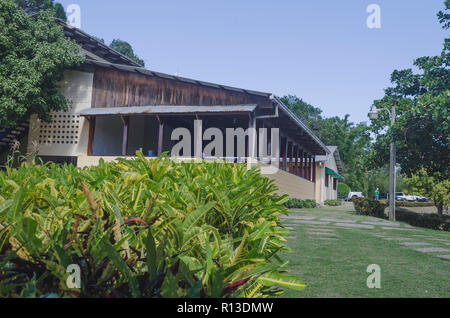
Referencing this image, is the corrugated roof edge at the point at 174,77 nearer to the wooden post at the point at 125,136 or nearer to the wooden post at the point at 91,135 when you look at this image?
the wooden post at the point at 125,136

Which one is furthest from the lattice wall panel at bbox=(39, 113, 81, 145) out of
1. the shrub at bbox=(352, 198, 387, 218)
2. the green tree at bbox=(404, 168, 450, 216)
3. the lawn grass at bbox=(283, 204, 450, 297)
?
the green tree at bbox=(404, 168, 450, 216)

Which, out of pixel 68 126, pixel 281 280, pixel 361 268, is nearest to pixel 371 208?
pixel 361 268

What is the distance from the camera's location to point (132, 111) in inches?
637

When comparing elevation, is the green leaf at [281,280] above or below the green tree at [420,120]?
below

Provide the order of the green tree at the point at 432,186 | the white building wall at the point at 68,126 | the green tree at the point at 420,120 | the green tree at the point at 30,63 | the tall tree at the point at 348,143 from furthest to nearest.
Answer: the tall tree at the point at 348,143, the green tree at the point at 432,186, the white building wall at the point at 68,126, the green tree at the point at 30,63, the green tree at the point at 420,120

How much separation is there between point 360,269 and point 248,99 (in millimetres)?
11020

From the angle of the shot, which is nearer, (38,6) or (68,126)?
(68,126)

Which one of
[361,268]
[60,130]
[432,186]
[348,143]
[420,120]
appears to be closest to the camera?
[361,268]

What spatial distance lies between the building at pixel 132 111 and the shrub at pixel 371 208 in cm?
387

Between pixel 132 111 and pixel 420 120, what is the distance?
12.3 m

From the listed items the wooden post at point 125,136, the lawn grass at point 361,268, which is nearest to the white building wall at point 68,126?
the wooden post at point 125,136

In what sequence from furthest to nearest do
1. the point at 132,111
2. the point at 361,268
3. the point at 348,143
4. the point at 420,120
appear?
the point at 348,143
the point at 132,111
the point at 420,120
the point at 361,268

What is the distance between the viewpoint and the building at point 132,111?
15.3 meters

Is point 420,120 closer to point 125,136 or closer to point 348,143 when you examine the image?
point 125,136
